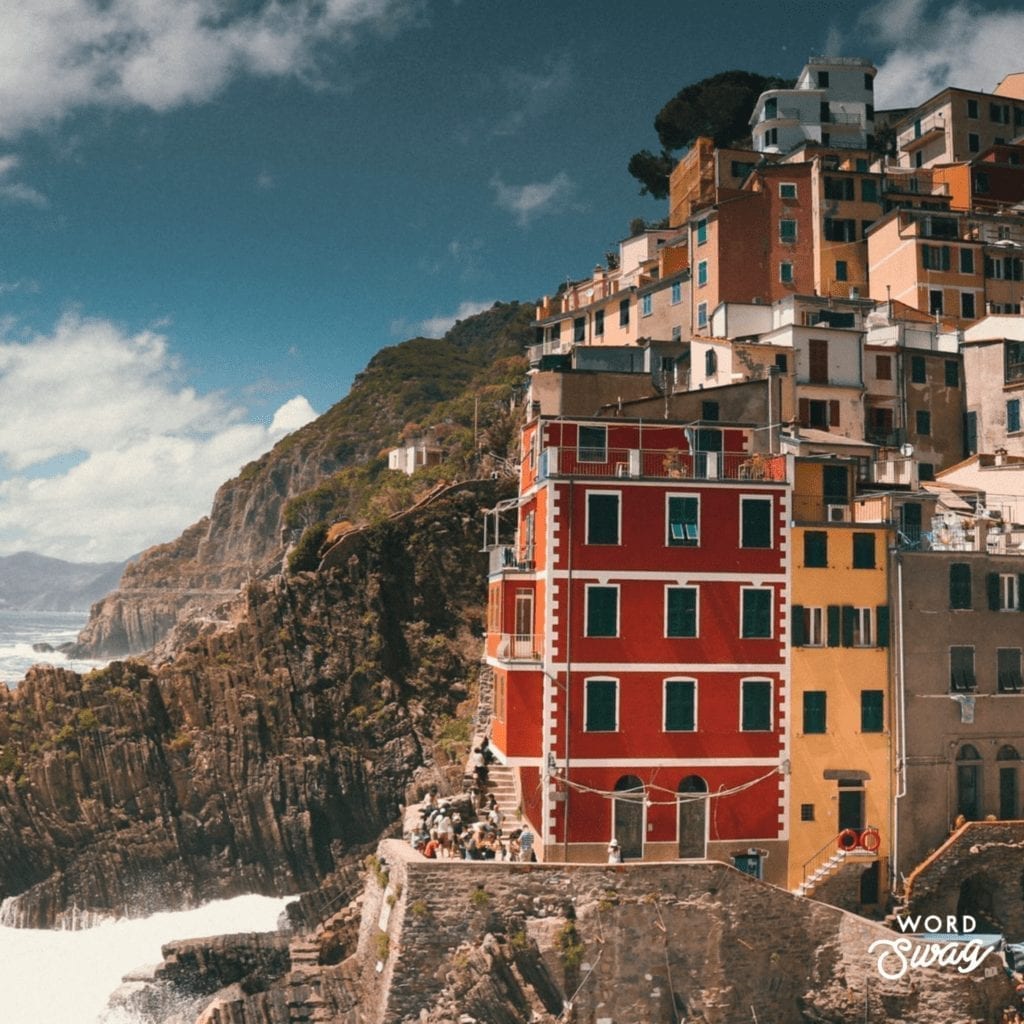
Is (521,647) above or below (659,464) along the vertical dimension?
below

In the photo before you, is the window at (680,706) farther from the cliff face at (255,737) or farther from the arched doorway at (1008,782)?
the cliff face at (255,737)

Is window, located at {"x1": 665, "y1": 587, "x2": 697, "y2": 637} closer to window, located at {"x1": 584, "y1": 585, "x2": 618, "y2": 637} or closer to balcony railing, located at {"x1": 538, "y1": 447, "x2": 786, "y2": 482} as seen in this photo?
window, located at {"x1": 584, "y1": 585, "x2": 618, "y2": 637}

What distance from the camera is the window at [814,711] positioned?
3195 cm

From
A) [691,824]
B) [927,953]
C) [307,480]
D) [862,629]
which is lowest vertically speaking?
[927,953]

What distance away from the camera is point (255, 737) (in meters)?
49.9

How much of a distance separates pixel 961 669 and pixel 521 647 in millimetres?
12596

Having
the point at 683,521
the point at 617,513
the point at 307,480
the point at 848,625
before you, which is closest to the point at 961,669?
the point at 848,625

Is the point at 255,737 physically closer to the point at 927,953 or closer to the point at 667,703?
the point at 667,703

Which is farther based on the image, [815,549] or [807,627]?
[815,549]

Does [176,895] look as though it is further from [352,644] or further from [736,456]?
[736,456]

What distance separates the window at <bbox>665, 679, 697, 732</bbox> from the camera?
3127 cm

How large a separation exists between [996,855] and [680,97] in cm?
6007

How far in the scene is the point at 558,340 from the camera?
67750mm

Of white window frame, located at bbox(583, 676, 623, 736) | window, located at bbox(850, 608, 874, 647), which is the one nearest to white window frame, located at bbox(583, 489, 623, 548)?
white window frame, located at bbox(583, 676, 623, 736)
